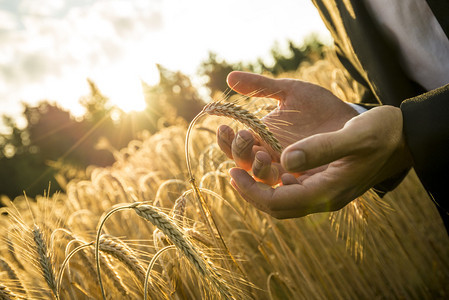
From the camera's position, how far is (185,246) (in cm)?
93

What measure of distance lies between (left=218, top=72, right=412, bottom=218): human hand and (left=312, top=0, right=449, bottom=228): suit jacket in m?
0.07

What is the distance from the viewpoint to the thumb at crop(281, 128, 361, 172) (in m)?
0.80

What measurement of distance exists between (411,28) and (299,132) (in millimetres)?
637

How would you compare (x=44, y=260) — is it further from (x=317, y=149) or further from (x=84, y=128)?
(x=84, y=128)

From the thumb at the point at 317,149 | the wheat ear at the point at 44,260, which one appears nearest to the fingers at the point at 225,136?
the thumb at the point at 317,149

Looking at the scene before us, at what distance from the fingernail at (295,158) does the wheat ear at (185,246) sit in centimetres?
40

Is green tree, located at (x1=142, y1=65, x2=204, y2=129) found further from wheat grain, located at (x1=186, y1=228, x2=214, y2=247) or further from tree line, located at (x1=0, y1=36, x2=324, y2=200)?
wheat grain, located at (x1=186, y1=228, x2=214, y2=247)

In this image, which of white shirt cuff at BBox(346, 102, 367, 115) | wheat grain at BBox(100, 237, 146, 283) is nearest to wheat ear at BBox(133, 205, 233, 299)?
wheat grain at BBox(100, 237, 146, 283)

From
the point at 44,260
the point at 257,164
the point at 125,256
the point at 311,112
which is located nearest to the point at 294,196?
the point at 257,164

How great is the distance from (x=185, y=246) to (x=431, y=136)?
2.83 ft

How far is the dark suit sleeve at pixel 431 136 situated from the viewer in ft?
3.13

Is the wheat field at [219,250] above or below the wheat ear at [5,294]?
below

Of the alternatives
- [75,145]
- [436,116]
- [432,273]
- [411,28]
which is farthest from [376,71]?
[75,145]

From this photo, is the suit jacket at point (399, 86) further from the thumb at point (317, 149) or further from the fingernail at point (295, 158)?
the fingernail at point (295, 158)
